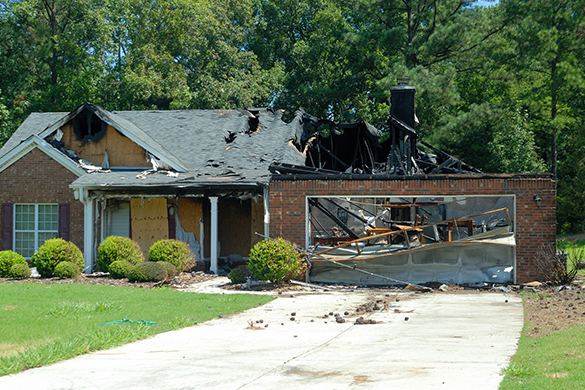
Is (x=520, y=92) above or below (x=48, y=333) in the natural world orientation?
above

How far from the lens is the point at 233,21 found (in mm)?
47375

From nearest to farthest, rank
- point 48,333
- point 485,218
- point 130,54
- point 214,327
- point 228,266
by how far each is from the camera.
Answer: point 48,333 < point 214,327 < point 228,266 < point 485,218 < point 130,54

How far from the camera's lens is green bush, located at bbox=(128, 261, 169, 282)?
17609mm

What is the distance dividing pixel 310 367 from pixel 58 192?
16.7m

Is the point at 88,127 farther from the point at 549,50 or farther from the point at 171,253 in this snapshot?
the point at 549,50

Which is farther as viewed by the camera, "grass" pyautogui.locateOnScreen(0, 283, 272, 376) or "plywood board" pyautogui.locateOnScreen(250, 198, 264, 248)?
"plywood board" pyautogui.locateOnScreen(250, 198, 264, 248)

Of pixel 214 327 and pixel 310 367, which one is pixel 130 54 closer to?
pixel 214 327

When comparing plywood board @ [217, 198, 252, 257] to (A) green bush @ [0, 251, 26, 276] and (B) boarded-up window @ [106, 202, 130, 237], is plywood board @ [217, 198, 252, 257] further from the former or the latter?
(A) green bush @ [0, 251, 26, 276]

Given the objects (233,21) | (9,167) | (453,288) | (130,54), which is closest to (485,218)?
(453,288)

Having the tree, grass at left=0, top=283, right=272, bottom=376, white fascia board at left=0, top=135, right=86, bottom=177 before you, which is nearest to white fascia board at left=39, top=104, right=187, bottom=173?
white fascia board at left=0, top=135, right=86, bottom=177

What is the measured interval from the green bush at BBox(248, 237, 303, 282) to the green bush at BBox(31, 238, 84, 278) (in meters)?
5.75

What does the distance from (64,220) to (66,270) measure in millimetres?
4168

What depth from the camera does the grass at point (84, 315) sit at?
8.80 meters

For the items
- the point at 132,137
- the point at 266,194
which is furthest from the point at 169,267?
the point at 132,137
